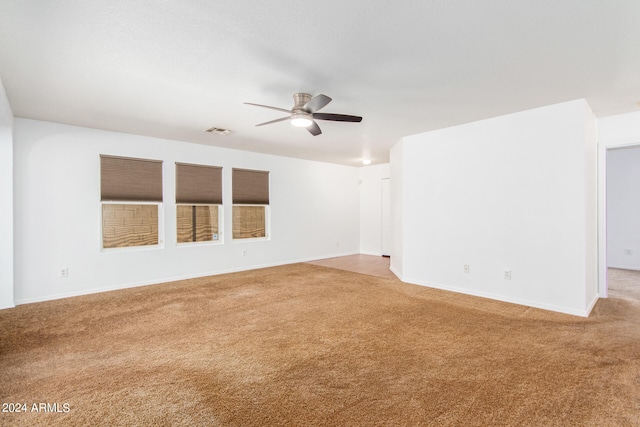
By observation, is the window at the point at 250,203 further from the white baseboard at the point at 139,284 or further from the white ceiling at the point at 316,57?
the white ceiling at the point at 316,57

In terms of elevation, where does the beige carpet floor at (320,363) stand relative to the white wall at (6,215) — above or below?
below

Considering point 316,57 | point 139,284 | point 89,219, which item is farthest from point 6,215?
point 316,57

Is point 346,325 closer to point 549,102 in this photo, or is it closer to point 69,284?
point 549,102

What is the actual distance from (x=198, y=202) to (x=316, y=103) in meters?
3.84

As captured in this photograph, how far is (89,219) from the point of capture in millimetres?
4785

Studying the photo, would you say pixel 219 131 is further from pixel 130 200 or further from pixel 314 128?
pixel 314 128

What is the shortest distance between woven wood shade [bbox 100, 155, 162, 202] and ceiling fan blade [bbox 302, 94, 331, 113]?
365 cm

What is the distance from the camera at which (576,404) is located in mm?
2008

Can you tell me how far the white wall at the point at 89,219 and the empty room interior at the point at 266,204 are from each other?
0.03 m

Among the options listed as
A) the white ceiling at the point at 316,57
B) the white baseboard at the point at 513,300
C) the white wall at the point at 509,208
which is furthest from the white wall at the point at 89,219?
the white baseboard at the point at 513,300

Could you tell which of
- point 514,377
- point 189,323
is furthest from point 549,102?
point 189,323

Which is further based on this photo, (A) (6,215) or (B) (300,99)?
(A) (6,215)

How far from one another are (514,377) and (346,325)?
1601 millimetres

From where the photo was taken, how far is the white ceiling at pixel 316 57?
1.99 metres
